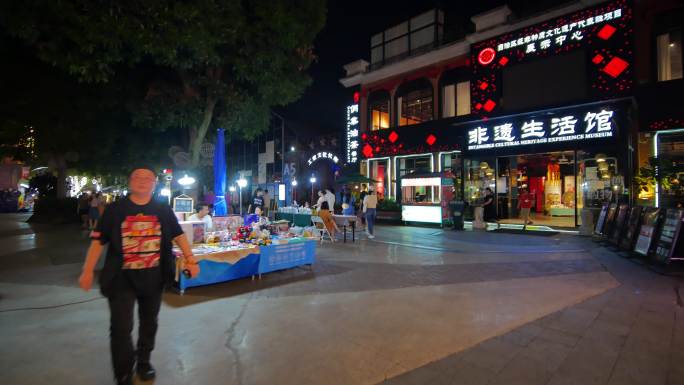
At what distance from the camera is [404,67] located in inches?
803

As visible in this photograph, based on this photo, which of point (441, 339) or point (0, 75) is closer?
point (441, 339)

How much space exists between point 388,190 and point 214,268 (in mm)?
16063

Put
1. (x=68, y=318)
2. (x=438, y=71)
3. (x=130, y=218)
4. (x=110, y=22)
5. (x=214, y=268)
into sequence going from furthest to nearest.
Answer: (x=438, y=71)
(x=110, y=22)
(x=214, y=268)
(x=68, y=318)
(x=130, y=218)

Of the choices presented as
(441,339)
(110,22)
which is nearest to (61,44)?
(110,22)

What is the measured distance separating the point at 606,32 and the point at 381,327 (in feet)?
52.2

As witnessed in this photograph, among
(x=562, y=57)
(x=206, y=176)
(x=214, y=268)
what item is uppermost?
(x=562, y=57)

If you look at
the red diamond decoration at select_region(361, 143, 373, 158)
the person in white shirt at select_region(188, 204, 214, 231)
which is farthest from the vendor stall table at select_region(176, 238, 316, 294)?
the red diamond decoration at select_region(361, 143, 373, 158)

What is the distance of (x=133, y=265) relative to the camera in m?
2.84

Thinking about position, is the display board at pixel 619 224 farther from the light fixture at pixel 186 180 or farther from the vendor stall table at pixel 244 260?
the light fixture at pixel 186 180

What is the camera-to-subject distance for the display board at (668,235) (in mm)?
6996

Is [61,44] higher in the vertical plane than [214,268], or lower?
higher

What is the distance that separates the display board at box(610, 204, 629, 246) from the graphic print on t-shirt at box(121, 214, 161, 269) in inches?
439

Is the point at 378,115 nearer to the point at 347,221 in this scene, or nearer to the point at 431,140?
the point at 431,140

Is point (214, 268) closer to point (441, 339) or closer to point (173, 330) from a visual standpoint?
point (173, 330)
